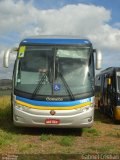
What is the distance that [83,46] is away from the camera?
539 inches

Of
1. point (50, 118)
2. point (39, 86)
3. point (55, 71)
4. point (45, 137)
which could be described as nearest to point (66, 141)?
point (45, 137)

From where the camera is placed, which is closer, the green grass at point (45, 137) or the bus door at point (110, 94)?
the green grass at point (45, 137)

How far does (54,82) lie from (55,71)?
1.38ft

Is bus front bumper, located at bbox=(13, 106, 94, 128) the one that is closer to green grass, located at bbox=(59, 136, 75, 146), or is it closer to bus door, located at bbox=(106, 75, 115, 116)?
green grass, located at bbox=(59, 136, 75, 146)

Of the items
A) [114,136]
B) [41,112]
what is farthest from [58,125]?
[114,136]

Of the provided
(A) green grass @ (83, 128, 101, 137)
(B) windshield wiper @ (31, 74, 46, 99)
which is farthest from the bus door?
(B) windshield wiper @ (31, 74, 46, 99)

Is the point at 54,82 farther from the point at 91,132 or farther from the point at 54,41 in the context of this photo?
the point at 91,132

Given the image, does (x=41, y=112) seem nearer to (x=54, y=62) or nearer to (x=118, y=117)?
(x=54, y=62)

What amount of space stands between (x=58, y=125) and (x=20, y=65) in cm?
241

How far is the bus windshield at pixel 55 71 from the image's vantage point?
516 inches

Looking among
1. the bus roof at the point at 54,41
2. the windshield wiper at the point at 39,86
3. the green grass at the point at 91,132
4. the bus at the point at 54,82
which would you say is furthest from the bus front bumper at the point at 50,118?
the bus roof at the point at 54,41

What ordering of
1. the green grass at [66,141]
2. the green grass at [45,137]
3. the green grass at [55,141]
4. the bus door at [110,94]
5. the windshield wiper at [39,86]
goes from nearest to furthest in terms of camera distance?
the green grass at [55,141] < the green grass at [66,141] < the green grass at [45,137] < the windshield wiper at [39,86] < the bus door at [110,94]

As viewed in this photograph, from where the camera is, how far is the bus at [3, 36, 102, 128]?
42.5 feet

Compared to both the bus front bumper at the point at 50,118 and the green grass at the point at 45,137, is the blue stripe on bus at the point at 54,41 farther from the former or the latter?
the green grass at the point at 45,137
